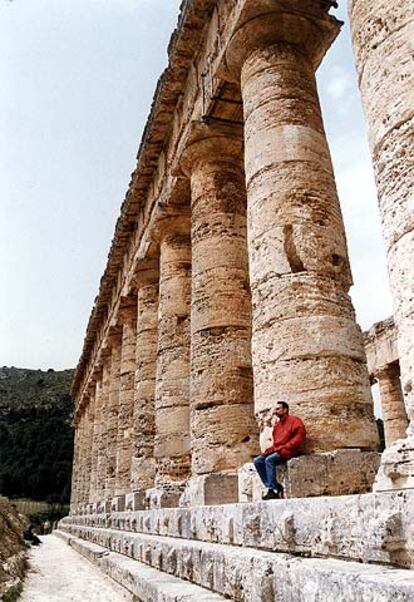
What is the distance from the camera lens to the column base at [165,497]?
9.58 meters

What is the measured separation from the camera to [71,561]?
13578mm

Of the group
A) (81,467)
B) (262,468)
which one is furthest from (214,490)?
(81,467)

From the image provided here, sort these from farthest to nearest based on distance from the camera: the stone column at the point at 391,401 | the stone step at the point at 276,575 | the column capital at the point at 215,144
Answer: the stone column at the point at 391,401 < the column capital at the point at 215,144 < the stone step at the point at 276,575

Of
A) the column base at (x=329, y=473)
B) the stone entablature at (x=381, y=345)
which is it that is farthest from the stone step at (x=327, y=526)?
the stone entablature at (x=381, y=345)

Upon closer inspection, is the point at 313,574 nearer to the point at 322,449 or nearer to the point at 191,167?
the point at 322,449

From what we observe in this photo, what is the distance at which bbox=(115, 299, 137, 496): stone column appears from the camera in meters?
15.8

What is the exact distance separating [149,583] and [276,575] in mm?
2857

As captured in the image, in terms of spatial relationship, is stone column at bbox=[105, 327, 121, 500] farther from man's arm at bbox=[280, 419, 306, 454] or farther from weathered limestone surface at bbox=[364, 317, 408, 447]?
man's arm at bbox=[280, 419, 306, 454]

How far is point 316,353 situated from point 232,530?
192cm

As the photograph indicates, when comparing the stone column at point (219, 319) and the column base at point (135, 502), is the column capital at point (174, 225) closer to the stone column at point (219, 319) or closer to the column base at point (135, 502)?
the stone column at point (219, 319)

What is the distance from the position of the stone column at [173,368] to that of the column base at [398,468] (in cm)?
680

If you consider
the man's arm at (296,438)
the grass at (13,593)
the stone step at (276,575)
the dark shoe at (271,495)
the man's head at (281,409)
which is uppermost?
the man's head at (281,409)

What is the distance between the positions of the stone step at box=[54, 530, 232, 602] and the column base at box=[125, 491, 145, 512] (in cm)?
121

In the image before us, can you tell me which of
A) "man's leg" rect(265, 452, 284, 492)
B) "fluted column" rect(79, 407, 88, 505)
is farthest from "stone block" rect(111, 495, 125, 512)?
"fluted column" rect(79, 407, 88, 505)
